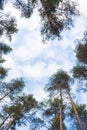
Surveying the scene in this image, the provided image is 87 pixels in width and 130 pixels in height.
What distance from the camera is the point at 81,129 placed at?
68.3 feet

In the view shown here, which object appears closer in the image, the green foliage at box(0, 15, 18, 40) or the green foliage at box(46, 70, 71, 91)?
the green foliage at box(0, 15, 18, 40)

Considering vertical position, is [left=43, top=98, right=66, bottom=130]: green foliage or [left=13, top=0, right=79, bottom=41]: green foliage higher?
[left=43, top=98, right=66, bottom=130]: green foliage

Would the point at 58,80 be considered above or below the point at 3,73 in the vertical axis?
above

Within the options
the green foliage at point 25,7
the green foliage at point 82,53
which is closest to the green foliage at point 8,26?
the green foliage at point 25,7

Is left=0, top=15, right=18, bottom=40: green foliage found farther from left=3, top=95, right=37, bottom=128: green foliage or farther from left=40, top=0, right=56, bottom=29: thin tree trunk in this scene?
left=3, top=95, right=37, bottom=128: green foliage

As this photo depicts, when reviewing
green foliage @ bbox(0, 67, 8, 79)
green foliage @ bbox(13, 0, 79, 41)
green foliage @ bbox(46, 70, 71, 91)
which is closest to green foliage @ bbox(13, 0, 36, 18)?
green foliage @ bbox(13, 0, 79, 41)

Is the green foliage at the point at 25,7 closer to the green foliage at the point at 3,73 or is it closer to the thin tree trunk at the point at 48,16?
the thin tree trunk at the point at 48,16

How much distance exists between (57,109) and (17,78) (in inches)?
183

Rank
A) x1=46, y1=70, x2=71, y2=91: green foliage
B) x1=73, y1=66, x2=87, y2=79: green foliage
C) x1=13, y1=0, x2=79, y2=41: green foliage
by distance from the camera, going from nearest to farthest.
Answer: x1=13, y1=0, x2=79, y2=41: green foliage → x1=73, y1=66, x2=87, y2=79: green foliage → x1=46, y1=70, x2=71, y2=91: green foliage

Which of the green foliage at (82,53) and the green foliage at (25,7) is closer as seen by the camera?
the green foliage at (25,7)

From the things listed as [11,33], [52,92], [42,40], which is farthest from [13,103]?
[42,40]

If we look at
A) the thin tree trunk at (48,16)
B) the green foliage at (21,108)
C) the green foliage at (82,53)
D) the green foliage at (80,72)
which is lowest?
the thin tree trunk at (48,16)

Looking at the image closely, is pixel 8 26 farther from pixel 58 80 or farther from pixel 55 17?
pixel 58 80

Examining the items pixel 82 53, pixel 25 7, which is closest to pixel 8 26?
pixel 25 7
